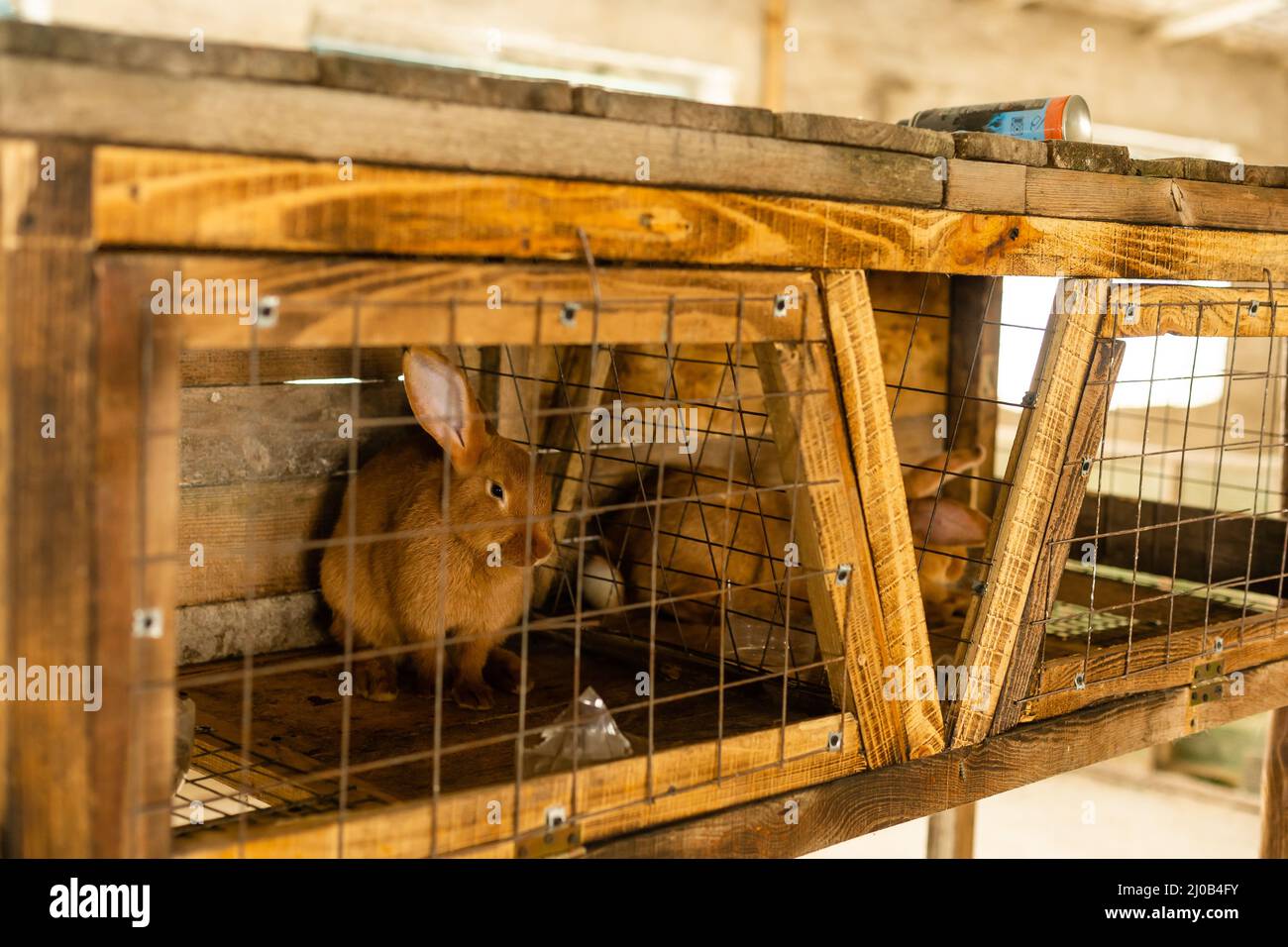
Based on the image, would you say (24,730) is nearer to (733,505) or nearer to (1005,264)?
(1005,264)

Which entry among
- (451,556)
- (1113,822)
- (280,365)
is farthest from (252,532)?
(1113,822)

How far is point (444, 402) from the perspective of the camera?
2039mm

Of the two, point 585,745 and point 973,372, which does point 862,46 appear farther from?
point 585,745

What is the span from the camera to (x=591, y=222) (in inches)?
62.0

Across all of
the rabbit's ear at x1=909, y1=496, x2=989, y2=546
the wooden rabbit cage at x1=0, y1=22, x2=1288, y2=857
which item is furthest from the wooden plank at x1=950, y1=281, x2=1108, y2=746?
the rabbit's ear at x1=909, y1=496, x2=989, y2=546

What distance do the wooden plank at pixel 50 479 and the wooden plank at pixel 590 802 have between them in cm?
17

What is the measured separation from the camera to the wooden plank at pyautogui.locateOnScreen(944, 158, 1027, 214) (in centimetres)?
194

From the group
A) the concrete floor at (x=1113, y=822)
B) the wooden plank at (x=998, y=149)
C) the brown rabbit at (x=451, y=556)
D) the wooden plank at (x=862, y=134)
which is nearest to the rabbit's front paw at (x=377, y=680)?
the brown rabbit at (x=451, y=556)

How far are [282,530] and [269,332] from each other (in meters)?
1.14

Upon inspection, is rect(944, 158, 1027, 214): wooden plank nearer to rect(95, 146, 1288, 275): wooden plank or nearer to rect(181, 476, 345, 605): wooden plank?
rect(95, 146, 1288, 275): wooden plank

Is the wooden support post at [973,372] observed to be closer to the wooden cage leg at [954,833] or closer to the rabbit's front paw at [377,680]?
the wooden cage leg at [954,833]

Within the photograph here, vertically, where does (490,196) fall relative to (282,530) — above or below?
above
